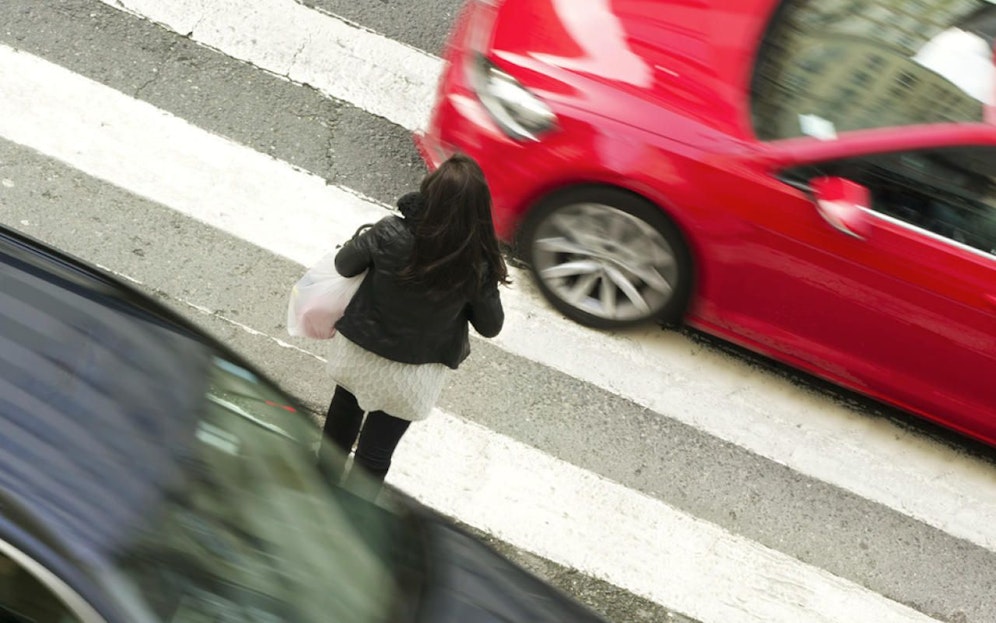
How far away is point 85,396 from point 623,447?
2991 mm

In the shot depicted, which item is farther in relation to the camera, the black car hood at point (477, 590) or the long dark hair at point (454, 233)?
the long dark hair at point (454, 233)

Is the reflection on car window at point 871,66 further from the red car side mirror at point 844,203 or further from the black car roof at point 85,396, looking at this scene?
the black car roof at point 85,396

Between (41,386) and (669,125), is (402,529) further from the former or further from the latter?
(669,125)

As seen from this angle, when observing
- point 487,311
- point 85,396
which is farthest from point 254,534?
point 487,311

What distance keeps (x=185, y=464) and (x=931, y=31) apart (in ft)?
12.4

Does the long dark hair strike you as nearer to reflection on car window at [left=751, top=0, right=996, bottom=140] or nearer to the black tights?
the black tights

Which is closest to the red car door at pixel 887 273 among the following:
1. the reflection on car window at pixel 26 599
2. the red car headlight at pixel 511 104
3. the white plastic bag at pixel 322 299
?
the red car headlight at pixel 511 104

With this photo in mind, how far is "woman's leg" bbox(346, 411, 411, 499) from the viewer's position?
172 inches

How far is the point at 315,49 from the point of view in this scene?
22.3 feet

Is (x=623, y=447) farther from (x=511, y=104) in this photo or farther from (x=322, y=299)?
(x=322, y=299)

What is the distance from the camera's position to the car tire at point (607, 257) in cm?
546

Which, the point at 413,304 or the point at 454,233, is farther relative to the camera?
the point at 413,304

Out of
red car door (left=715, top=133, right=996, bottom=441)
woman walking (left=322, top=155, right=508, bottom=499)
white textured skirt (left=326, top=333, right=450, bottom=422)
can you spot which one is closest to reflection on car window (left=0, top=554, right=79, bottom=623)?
woman walking (left=322, top=155, right=508, bottom=499)

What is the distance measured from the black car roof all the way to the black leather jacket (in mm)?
652
